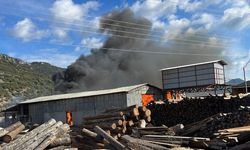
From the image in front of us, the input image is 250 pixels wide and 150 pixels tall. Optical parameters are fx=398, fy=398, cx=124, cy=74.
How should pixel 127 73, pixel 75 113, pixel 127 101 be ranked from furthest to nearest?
1. pixel 127 73
2. pixel 75 113
3. pixel 127 101

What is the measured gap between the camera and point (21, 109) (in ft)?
172

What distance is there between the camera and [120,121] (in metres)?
20.3

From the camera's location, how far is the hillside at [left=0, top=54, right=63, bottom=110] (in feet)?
288

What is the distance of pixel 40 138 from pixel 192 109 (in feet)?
45.3

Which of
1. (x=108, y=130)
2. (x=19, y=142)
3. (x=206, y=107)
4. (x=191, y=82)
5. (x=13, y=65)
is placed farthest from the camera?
(x=13, y=65)

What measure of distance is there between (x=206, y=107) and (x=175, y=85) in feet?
79.7

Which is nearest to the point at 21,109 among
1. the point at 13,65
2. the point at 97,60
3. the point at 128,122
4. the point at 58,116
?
the point at 58,116

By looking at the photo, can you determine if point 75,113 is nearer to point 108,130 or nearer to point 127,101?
point 127,101

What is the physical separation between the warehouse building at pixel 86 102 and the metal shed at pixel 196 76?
4.24 meters

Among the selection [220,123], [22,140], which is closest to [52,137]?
[22,140]

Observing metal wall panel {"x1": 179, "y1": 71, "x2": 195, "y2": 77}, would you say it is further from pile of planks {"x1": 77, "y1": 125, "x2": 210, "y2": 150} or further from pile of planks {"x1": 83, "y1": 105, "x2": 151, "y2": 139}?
pile of planks {"x1": 77, "y1": 125, "x2": 210, "y2": 150}

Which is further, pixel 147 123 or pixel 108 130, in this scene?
pixel 147 123

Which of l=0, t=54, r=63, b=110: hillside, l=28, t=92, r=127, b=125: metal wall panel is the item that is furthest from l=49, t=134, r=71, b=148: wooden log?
l=0, t=54, r=63, b=110: hillside

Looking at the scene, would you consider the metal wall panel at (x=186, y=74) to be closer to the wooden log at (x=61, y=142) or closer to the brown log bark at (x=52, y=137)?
the brown log bark at (x=52, y=137)
